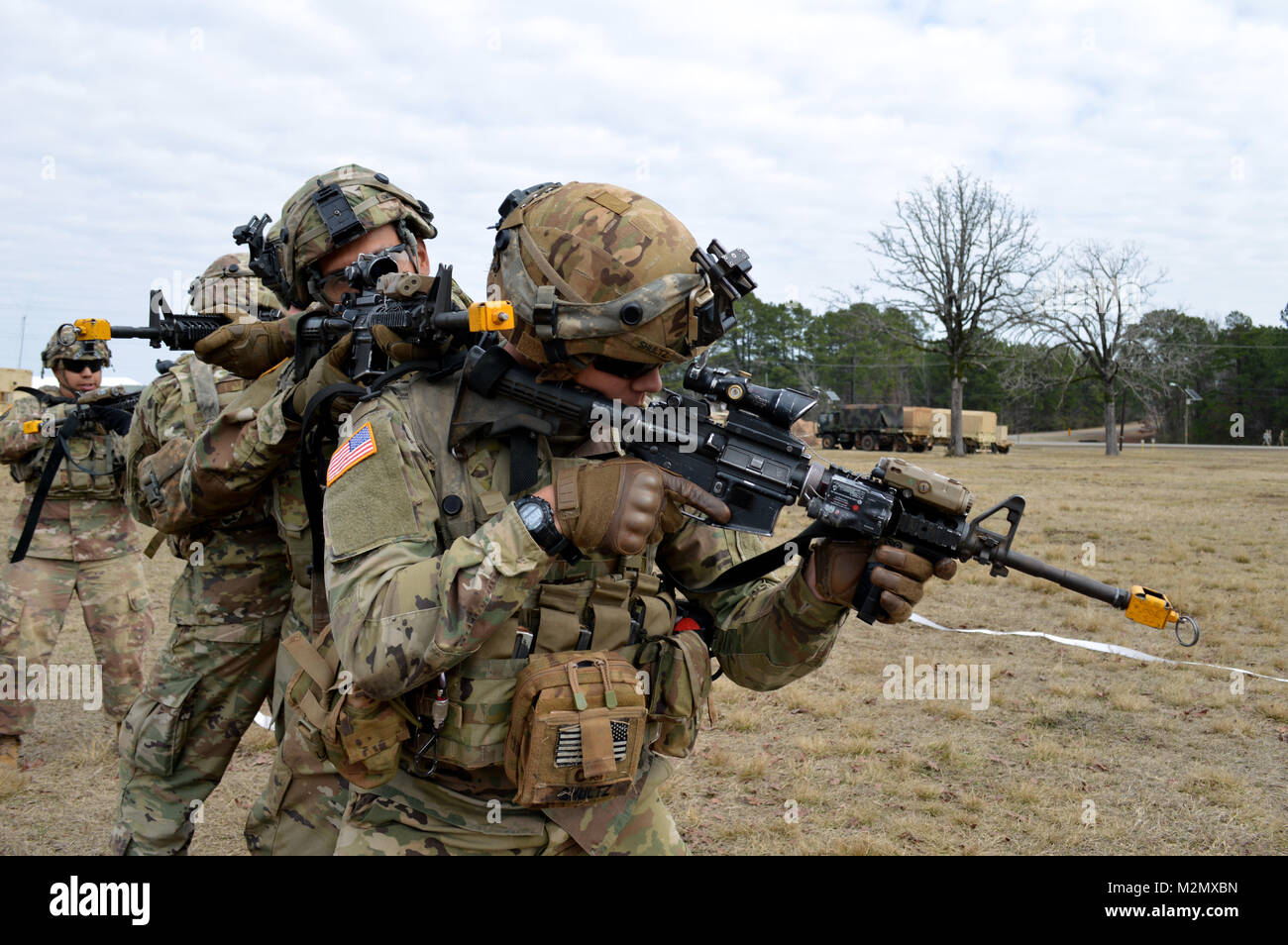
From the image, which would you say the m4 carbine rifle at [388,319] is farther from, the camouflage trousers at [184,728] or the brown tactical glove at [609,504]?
the camouflage trousers at [184,728]

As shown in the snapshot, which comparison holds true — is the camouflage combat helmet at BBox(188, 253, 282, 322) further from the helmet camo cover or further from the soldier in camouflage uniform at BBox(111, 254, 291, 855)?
the helmet camo cover

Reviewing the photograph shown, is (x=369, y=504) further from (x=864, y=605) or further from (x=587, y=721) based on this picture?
(x=864, y=605)

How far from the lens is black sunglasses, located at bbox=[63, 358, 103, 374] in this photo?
21.4ft

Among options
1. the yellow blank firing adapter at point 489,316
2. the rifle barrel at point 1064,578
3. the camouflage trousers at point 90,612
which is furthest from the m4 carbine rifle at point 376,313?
the camouflage trousers at point 90,612

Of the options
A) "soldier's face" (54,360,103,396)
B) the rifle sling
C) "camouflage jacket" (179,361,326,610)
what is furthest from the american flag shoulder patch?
"soldier's face" (54,360,103,396)

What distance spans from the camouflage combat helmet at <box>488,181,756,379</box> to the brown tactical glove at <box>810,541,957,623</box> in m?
0.70

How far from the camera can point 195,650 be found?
371 centimetres

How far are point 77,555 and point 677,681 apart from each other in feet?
17.4

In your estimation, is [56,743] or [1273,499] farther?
[1273,499]

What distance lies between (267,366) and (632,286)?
1.73 metres

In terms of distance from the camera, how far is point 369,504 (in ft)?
6.89

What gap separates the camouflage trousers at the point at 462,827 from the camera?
225cm

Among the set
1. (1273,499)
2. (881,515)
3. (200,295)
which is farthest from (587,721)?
(1273,499)

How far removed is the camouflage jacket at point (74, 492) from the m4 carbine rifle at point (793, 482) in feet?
16.5
